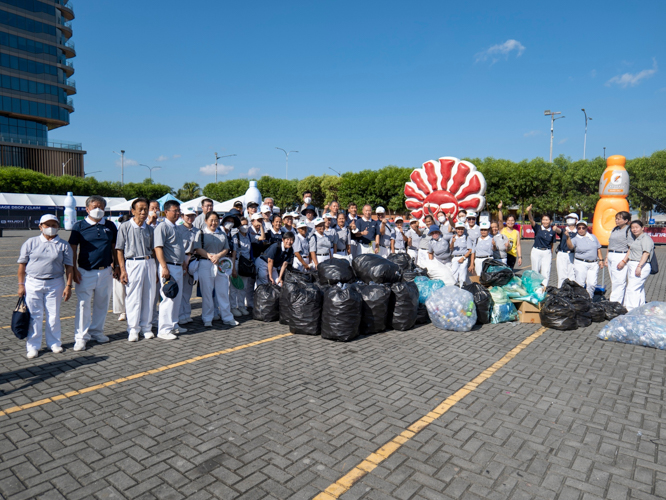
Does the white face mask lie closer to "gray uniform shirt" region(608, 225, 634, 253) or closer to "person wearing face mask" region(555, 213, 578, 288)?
"person wearing face mask" region(555, 213, 578, 288)

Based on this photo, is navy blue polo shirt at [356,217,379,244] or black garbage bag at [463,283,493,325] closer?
black garbage bag at [463,283,493,325]

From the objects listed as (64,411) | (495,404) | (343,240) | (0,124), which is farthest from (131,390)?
(0,124)

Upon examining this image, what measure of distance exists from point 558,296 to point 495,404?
3.71 m

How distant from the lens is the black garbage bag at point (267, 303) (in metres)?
7.23

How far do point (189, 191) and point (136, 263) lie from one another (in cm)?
8013

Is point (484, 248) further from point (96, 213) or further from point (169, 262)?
point (96, 213)

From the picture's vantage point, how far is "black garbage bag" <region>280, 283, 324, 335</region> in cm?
634

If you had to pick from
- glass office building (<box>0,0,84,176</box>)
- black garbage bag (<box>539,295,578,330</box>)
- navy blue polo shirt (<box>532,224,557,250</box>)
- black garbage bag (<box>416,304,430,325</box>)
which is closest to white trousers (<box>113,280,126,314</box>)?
black garbage bag (<box>416,304,430,325</box>)

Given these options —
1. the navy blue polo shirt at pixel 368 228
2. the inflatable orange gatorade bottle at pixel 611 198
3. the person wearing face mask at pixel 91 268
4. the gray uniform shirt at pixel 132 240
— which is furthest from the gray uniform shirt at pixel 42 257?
the inflatable orange gatorade bottle at pixel 611 198

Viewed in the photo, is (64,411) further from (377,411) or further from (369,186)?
(369,186)

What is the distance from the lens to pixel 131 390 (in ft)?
14.3

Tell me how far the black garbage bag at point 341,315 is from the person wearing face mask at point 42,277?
129 inches

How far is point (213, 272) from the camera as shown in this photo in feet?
22.3

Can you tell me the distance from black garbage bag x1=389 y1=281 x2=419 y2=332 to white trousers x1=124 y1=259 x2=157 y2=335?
11.5 ft
